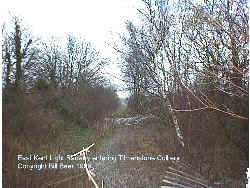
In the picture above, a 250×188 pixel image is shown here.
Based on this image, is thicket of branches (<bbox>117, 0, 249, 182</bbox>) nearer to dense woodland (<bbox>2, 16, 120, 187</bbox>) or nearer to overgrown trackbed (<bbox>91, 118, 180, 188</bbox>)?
overgrown trackbed (<bbox>91, 118, 180, 188</bbox>)

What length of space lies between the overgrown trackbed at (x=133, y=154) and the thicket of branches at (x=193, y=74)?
12 centimetres

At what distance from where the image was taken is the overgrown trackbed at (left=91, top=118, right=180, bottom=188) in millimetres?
1856

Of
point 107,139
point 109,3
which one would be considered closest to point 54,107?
point 107,139

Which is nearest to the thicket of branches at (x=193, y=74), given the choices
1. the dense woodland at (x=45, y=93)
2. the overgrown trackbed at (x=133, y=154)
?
the overgrown trackbed at (x=133, y=154)

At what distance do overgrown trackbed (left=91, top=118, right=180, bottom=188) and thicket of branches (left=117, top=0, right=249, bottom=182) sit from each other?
0.12 metres

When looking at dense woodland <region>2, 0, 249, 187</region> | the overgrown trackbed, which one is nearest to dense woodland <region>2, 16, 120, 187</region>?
dense woodland <region>2, 0, 249, 187</region>

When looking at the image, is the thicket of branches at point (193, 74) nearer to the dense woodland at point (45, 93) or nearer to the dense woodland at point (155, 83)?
the dense woodland at point (155, 83)

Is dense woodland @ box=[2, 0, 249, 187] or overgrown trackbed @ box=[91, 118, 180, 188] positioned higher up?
dense woodland @ box=[2, 0, 249, 187]

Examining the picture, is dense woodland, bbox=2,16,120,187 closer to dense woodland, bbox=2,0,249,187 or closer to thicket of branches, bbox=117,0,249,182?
dense woodland, bbox=2,0,249,187

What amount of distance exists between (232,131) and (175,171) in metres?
0.46

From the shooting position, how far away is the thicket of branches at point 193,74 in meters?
1.86

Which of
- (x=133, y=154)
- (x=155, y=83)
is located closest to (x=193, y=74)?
(x=155, y=83)

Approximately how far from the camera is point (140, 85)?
76.8 inches

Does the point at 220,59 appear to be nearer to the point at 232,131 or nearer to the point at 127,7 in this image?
the point at 232,131
